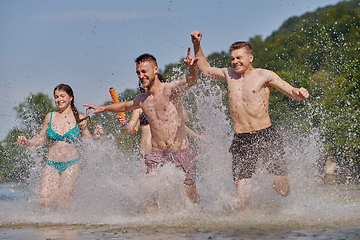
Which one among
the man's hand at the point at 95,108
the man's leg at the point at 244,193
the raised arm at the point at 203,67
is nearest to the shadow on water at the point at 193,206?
the man's leg at the point at 244,193

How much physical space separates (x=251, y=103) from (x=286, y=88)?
433 millimetres

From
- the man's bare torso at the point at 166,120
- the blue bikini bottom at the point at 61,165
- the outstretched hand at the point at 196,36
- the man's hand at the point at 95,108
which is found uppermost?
the outstretched hand at the point at 196,36

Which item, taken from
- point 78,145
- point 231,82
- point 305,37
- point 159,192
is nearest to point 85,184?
point 78,145

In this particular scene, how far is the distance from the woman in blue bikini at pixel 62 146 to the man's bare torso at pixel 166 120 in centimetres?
113

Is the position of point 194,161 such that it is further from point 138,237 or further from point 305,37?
point 305,37

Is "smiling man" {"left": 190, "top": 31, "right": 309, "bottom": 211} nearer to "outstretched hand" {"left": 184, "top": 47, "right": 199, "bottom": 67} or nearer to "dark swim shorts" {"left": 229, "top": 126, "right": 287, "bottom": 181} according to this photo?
"dark swim shorts" {"left": 229, "top": 126, "right": 287, "bottom": 181}

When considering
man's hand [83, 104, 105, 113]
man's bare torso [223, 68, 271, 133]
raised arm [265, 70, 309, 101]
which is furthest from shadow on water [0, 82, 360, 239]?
raised arm [265, 70, 309, 101]

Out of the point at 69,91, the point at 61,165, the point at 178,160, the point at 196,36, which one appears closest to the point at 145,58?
the point at 196,36

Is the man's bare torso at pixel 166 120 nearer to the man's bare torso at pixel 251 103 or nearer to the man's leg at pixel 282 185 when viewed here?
the man's bare torso at pixel 251 103

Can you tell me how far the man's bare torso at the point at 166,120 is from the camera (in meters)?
6.97

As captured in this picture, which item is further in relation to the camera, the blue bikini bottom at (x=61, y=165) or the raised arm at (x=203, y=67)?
the blue bikini bottom at (x=61, y=165)

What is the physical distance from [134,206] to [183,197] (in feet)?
2.20

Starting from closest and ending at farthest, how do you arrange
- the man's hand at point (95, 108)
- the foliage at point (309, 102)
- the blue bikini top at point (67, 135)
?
the man's hand at point (95, 108) < the blue bikini top at point (67, 135) < the foliage at point (309, 102)

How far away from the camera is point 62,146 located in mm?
7793
